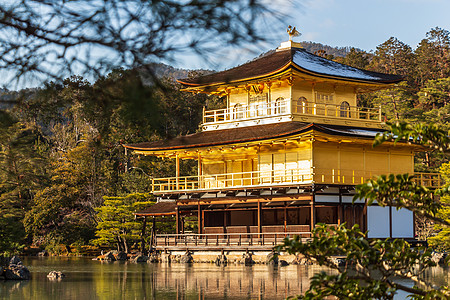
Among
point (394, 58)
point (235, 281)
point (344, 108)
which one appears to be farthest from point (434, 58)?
point (235, 281)

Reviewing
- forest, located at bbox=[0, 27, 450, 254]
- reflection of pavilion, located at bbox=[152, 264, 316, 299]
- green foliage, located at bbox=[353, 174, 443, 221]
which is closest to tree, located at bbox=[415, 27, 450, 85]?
forest, located at bbox=[0, 27, 450, 254]

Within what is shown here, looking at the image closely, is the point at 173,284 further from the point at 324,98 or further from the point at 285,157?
the point at 324,98

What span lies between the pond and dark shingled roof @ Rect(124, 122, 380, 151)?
514 centimetres

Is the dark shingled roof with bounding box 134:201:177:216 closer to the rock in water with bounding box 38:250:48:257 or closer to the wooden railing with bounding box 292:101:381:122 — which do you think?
the wooden railing with bounding box 292:101:381:122

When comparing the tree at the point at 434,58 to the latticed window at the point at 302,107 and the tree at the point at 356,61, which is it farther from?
the latticed window at the point at 302,107

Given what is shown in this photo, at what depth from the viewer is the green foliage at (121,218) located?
35.2 m

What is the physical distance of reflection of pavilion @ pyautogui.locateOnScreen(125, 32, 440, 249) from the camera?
2764 centimetres

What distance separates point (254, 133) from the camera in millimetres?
28984

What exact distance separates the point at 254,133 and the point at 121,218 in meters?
9.99

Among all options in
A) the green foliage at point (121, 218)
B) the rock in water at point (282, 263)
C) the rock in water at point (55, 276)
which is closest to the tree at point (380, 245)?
the rock in water at point (55, 276)

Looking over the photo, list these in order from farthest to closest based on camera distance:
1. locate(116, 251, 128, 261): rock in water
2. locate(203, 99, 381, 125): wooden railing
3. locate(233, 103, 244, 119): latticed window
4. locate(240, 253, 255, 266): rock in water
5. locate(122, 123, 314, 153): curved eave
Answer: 1. locate(116, 251, 128, 261): rock in water
2. locate(233, 103, 244, 119): latticed window
3. locate(203, 99, 381, 125): wooden railing
4. locate(240, 253, 255, 266): rock in water
5. locate(122, 123, 314, 153): curved eave

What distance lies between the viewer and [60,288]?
18047mm

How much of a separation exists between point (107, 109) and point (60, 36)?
2.70 feet

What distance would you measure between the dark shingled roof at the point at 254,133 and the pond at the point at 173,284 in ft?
16.9
